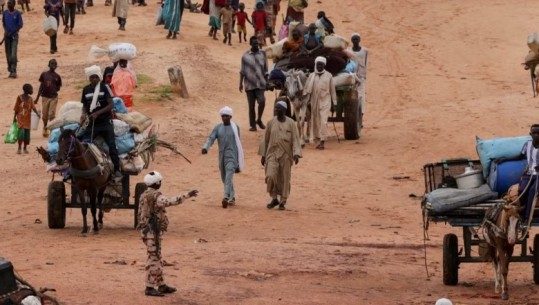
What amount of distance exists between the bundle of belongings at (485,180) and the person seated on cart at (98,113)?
205 inches

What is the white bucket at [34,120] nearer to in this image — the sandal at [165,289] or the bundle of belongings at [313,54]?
the bundle of belongings at [313,54]

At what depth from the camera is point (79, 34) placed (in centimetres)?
4103

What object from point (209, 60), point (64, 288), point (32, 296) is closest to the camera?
point (32, 296)

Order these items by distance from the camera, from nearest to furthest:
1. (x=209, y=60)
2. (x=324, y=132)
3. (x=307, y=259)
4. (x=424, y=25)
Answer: (x=307, y=259), (x=324, y=132), (x=209, y=60), (x=424, y=25)

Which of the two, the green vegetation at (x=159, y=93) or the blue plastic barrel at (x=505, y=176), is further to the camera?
the green vegetation at (x=159, y=93)

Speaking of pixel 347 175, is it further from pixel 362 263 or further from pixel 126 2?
pixel 126 2

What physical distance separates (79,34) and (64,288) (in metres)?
24.9

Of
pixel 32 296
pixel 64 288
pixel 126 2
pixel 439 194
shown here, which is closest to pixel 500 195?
pixel 439 194

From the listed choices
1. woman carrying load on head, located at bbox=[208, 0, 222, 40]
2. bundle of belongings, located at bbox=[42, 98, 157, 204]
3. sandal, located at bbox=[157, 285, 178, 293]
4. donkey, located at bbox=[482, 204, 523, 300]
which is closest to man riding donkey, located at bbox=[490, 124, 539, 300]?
donkey, located at bbox=[482, 204, 523, 300]

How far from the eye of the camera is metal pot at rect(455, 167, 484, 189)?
1773 cm

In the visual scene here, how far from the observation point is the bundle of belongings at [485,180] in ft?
56.6

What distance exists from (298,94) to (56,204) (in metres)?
8.06

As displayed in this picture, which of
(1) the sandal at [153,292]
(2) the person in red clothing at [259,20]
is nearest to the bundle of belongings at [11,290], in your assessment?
(1) the sandal at [153,292]

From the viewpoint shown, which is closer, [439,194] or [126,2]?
[439,194]
